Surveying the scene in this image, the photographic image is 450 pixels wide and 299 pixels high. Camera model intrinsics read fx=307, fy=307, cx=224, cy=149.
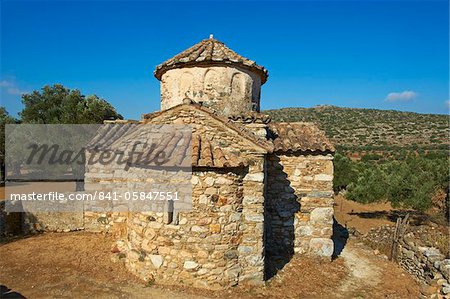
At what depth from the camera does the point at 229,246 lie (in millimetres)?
Answer: 6328

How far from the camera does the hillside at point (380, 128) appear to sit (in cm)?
3809

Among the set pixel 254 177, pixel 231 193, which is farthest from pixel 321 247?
pixel 231 193

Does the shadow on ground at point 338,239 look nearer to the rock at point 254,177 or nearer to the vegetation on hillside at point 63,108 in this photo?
the rock at point 254,177

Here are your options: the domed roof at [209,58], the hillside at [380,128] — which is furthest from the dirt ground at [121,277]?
the hillside at [380,128]

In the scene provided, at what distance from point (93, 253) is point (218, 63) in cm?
621

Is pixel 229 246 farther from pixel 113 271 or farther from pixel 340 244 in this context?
pixel 340 244

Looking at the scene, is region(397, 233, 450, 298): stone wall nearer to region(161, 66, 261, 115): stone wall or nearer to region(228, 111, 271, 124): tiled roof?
region(228, 111, 271, 124): tiled roof

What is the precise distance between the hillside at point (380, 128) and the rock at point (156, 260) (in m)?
35.3

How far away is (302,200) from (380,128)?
42.6 metres

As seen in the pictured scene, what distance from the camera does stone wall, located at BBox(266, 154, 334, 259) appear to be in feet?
26.5

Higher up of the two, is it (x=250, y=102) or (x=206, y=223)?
(x=250, y=102)

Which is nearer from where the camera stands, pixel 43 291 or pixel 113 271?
pixel 43 291

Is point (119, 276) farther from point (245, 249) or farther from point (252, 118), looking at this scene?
point (252, 118)

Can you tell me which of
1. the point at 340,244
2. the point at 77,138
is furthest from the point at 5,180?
the point at 340,244
